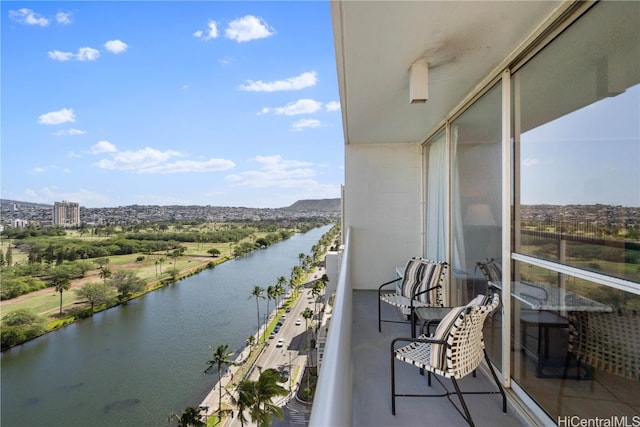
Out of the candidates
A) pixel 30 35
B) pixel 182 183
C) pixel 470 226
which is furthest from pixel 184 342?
pixel 182 183

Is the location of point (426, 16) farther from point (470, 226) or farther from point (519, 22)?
point (470, 226)

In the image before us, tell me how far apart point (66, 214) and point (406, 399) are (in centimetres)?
6453

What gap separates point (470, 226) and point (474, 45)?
5.03ft

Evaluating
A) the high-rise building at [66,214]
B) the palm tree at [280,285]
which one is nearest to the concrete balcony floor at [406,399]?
the palm tree at [280,285]

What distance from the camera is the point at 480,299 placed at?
76.6 inches

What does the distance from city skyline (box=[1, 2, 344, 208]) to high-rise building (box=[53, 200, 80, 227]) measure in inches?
120

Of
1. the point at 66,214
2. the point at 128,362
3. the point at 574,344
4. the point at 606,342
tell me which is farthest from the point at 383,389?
the point at 66,214

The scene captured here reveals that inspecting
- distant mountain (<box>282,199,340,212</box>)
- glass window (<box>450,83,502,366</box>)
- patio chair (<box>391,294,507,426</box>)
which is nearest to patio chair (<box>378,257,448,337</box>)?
glass window (<box>450,83,502,366</box>)

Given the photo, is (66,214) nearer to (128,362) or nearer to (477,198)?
(128,362)

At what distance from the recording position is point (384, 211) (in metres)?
5.02

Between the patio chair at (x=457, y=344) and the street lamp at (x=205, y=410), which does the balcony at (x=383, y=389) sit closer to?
Result: the patio chair at (x=457, y=344)

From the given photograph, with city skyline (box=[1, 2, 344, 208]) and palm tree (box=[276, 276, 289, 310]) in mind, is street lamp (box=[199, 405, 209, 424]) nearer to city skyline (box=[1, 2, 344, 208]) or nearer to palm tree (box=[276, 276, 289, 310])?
palm tree (box=[276, 276, 289, 310])

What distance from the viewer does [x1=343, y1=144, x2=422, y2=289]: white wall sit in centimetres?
498

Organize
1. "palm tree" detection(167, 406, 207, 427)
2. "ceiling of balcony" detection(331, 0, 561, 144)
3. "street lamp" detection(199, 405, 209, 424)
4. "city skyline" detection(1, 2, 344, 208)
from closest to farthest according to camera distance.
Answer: "ceiling of balcony" detection(331, 0, 561, 144), "palm tree" detection(167, 406, 207, 427), "street lamp" detection(199, 405, 209, 424), "city skyline" detection(1, 2, 344, 208)
